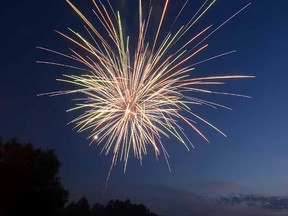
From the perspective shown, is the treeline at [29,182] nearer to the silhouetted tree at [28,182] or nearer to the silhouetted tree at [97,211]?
the silhouetted tree at [28,182]

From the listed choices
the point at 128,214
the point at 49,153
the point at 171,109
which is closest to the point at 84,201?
the point at 128,214

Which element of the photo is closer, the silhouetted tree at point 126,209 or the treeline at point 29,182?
the treeline at point 29,182

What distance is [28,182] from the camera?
28.9 meters

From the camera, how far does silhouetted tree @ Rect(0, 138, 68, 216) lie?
27438mm

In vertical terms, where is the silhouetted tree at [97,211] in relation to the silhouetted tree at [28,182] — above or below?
above

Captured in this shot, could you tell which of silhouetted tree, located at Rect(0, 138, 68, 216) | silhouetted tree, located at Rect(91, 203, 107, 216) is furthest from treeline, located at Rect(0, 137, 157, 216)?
silhouetted tree, located at Rect(91, 203, 107, 216)

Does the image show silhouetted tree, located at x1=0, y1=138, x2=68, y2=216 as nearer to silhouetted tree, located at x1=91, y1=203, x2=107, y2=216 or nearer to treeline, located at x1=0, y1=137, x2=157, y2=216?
treeline, located at x1=0, y1=137, x2=157, y2=216

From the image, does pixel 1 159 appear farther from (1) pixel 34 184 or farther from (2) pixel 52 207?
(2) pixel 52 207

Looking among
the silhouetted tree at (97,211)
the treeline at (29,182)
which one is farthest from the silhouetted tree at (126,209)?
the treeline at (29,182)

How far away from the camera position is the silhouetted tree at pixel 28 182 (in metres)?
27.4

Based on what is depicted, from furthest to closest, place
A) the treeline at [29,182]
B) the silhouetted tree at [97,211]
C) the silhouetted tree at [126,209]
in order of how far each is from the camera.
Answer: the silhouetted tree at [126,209], the silhouetted tree at [97,211], the treeline at [29,182]

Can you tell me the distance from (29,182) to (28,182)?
0.30 feet

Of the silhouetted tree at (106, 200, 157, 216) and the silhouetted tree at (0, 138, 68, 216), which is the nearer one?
the silhouetted tree at (0, 138, 68, 216)

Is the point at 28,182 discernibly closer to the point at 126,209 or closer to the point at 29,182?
the point at 29,182
